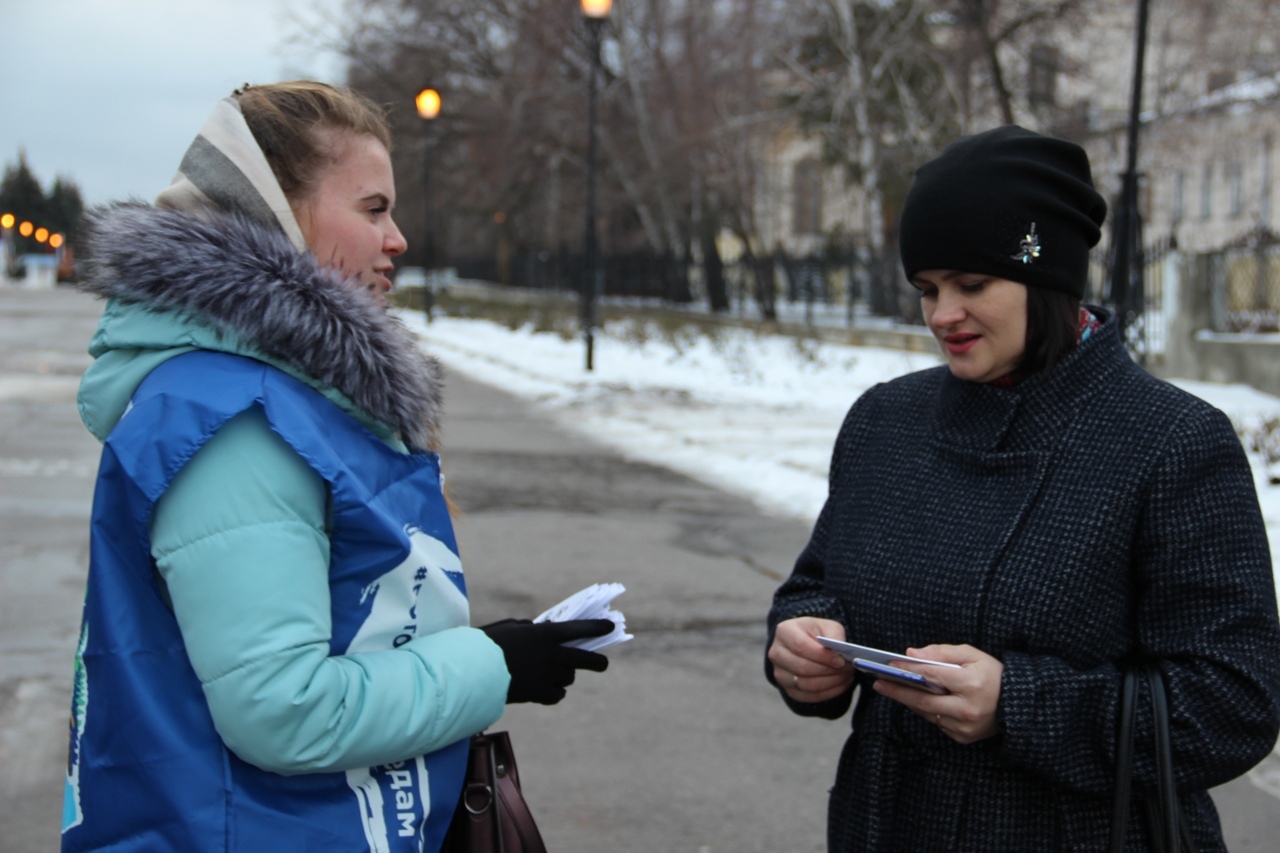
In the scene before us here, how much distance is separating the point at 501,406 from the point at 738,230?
15392 millimetres

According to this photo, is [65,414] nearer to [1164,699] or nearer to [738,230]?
[1164,699]

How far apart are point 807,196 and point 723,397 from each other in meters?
Result: 28.2

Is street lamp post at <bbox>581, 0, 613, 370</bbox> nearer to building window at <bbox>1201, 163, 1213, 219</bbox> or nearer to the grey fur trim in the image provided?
the grey fur trim

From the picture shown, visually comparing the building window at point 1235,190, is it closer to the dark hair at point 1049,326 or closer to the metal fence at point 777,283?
the metal fence at point 777,283

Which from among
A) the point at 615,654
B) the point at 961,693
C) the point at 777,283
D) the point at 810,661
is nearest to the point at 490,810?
the point at 810,661

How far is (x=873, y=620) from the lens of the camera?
2.09m

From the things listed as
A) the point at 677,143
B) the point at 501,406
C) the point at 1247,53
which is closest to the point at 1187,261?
the point at 501,406

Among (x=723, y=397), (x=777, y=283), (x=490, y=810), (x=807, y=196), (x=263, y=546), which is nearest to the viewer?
(x=263, y=546)

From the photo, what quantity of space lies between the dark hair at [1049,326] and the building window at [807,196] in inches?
1061

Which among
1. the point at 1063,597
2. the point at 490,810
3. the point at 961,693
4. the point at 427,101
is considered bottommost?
the point at 490,810

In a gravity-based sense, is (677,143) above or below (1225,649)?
above

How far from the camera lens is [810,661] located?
81.3 inches

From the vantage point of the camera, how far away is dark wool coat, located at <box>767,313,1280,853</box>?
1.82m

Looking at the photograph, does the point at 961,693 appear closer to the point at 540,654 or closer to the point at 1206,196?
the point at 540,654
